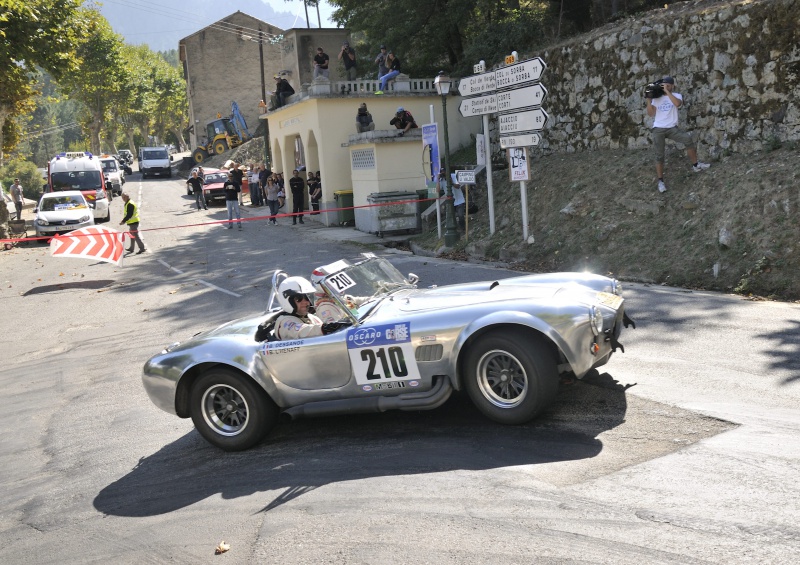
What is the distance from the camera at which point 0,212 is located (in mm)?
27766

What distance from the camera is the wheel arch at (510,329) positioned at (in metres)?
5.75

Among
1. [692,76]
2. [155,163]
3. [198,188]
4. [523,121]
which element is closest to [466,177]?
[523,121]

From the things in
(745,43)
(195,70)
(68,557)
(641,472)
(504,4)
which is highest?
(195,70)

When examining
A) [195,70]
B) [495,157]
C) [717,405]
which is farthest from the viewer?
[195,70]

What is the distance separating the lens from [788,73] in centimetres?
1315

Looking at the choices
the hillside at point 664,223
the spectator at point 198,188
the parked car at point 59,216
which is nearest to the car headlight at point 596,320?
the hillside at point 664,223

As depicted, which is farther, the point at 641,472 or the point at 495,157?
the point at 495,157

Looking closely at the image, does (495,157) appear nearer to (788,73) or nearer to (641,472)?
(788,73)

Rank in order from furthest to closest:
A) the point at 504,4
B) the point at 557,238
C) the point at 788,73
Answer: the point at 504,4, the point at 557,238, the point at 788,73

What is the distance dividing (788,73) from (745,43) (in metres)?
1.20

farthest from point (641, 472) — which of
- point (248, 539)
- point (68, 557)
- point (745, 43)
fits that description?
point (745, 43)

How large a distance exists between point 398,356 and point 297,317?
110 cm

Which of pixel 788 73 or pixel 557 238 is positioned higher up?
pixel 788 73

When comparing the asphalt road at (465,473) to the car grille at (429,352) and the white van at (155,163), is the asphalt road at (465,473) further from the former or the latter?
the white van at (155,163)
